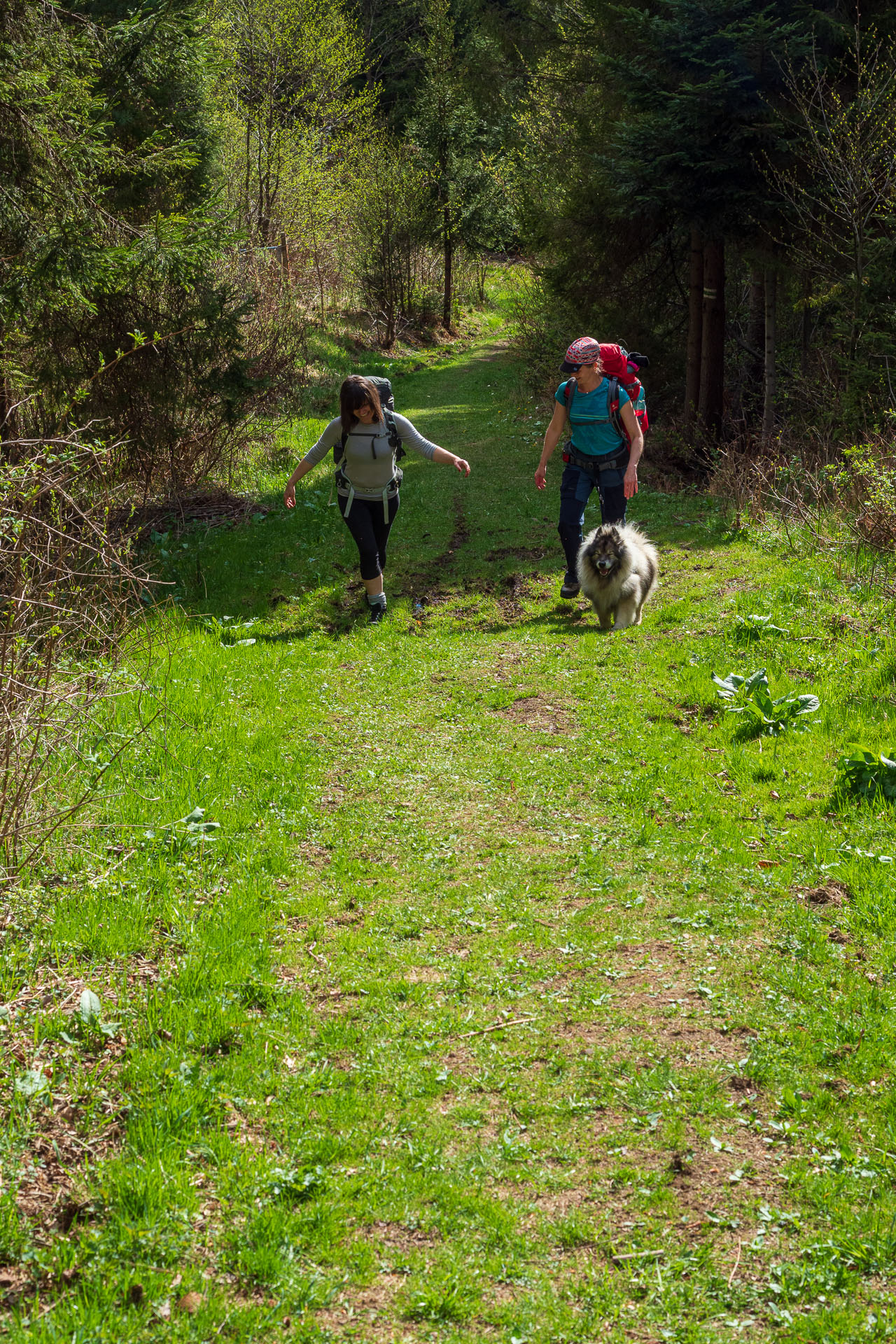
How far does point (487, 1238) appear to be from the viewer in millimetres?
3162

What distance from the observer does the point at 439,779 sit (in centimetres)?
668

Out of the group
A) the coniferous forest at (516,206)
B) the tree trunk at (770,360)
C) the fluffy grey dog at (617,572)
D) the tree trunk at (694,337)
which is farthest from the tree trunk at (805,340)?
the fluffy grey dog at (617,572)

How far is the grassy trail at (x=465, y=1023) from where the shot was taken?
3002 mm

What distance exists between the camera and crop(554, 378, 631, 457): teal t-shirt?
9.39 meters

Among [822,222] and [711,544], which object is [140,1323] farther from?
[822,222]

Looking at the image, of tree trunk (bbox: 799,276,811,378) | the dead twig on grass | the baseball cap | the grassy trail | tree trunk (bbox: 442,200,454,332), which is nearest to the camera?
the grassy trail

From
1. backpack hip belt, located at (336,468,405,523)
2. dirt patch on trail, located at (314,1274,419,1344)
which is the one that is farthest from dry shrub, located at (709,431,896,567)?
dirt patch on trail, located at (314,1274,419,1344)

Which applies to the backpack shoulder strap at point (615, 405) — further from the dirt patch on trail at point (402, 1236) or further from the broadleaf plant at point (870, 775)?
the dirt patch on trail at point (402, 1236)

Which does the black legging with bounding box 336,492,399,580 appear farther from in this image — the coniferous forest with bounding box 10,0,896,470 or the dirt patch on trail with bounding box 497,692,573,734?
the dirt patch on trail with bounding box 497,692,573,734

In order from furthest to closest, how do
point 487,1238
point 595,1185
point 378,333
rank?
1. point 378,333
2. point 595,1185
3. point 487,1238

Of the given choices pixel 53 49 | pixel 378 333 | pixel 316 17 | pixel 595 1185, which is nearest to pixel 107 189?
pixel 53 49

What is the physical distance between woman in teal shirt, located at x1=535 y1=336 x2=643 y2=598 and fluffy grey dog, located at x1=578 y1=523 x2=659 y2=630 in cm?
48

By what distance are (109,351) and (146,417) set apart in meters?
0.96

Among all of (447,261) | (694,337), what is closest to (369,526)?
(694,337)
